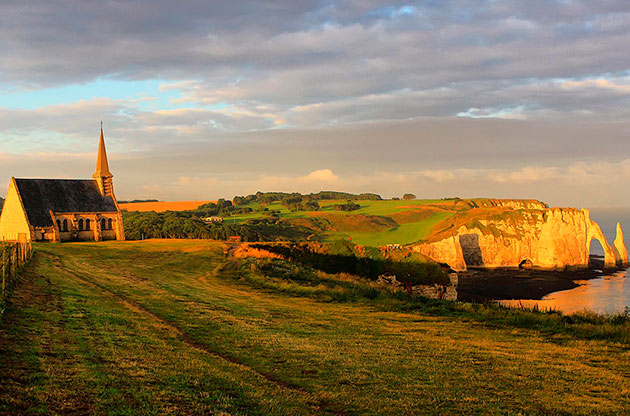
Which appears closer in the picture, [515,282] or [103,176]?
[103,176]

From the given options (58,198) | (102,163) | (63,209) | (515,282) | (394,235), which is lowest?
(515,282)

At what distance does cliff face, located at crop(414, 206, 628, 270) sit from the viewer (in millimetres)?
117688

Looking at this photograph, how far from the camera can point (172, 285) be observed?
105ft

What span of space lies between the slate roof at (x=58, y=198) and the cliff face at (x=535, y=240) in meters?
80.4

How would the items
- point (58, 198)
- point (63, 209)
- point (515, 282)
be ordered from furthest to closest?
point (515, 282) → point (58, 198) → point (63, 209)

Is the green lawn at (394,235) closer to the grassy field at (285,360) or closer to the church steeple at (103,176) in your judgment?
the church steeple at (103,176)

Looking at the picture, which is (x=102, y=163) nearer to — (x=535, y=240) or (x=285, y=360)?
(x=285, y=360)

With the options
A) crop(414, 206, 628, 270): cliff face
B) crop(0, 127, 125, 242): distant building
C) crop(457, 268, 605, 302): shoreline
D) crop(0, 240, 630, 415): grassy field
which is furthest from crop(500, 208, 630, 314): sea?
crop(0, 127, 125, 242): distant building

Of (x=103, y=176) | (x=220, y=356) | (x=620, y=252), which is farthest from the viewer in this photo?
(x=620, y=252)

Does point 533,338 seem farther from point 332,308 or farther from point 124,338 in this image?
point 124,338

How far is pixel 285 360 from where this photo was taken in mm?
13148

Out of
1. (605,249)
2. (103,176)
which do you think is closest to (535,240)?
(605,249)

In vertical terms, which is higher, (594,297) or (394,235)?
(394,235)

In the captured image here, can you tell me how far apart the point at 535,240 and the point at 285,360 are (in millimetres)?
121393
